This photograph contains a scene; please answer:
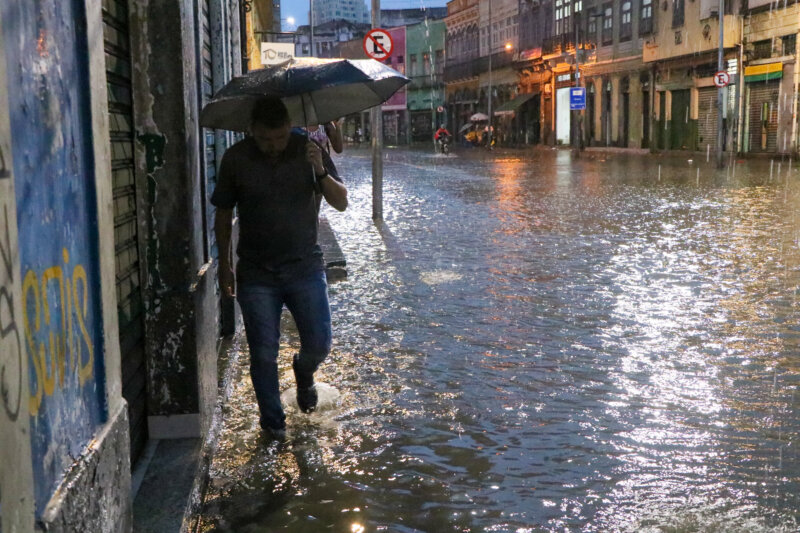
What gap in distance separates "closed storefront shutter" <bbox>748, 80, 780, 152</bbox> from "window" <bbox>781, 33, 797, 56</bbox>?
1153 millimetres

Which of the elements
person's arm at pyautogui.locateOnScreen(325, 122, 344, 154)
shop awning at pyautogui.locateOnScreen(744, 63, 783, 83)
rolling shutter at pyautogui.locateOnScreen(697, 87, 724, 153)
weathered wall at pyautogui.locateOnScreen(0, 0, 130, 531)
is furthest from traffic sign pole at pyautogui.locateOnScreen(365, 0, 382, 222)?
rolling shutter at pyautogui.locateOnScreen(697, 87, 724, 153)

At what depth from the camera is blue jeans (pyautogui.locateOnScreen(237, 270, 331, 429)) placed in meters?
4.77

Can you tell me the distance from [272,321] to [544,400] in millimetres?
1690

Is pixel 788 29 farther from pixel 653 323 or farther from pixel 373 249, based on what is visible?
pixel 653 323

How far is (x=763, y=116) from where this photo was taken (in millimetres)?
34688

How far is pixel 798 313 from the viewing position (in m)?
7.74

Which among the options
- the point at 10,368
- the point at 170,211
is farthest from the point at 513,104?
the point at 10,368

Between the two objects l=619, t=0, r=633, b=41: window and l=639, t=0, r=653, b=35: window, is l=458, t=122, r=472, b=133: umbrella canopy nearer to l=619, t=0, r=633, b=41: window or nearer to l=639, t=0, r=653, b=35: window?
l=619, t=0, r=633, b=41: window

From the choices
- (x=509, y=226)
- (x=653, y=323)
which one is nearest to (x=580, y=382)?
(x=653, y=323)

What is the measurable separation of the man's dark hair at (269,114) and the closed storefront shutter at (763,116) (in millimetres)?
32511

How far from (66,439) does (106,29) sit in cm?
192

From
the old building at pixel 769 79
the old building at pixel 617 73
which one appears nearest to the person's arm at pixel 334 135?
the old building at pixel 769 79

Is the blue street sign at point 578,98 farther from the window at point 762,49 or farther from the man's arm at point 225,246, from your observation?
the man's arm at point 225,246

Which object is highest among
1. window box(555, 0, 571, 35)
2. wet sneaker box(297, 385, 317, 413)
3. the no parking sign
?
window box(555, 0, 571, 35)
